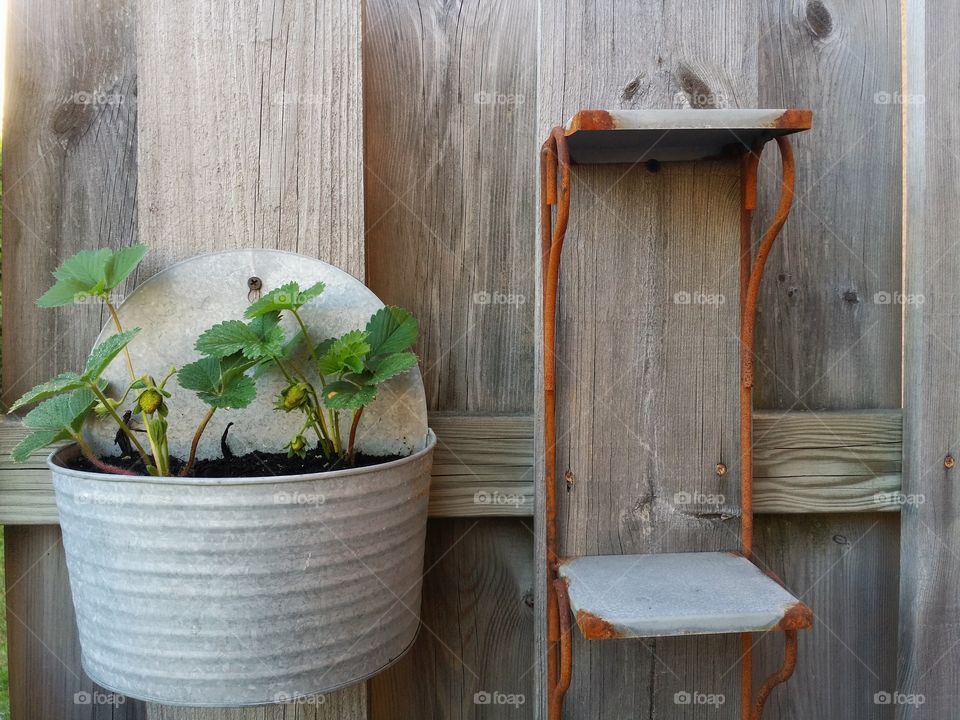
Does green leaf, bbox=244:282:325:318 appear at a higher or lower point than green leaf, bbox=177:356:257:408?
higher

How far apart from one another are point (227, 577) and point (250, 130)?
2.52 feet

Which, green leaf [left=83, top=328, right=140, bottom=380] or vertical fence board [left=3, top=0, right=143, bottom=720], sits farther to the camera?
vertical fence board [left=3, top=0, right=143, bottom=720]

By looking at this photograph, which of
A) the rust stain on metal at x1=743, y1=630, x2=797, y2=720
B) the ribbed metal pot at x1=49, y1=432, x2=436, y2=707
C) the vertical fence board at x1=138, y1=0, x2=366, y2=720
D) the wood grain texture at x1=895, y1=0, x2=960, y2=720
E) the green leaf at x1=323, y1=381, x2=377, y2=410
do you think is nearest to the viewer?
the ribbed metal pot at x1=49, y1=432, x2=436, y2=707

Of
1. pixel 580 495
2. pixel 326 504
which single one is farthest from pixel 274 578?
pixel 580 495

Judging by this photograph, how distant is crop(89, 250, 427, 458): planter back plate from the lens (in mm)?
1159

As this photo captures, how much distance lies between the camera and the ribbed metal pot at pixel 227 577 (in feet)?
2.94

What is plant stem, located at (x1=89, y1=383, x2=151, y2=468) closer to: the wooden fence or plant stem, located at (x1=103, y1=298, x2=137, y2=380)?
plant stem, located at (x1=103, y1=298, x2=137, y2=380)

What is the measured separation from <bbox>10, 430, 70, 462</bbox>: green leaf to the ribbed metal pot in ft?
0.20

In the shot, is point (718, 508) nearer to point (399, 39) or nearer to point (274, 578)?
point (274, 578)

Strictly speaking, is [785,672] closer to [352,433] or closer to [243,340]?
[352,433]

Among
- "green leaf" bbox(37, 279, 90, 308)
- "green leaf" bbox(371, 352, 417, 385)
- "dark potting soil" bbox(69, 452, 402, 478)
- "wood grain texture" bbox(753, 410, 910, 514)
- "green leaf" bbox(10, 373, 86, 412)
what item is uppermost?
"green leaf" bbox(37, 279, 90, 308)

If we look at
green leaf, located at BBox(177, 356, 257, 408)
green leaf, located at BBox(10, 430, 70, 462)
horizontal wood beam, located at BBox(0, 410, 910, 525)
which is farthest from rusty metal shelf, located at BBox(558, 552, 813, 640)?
green leaf, located at BBox(10, 430, 70, 462)

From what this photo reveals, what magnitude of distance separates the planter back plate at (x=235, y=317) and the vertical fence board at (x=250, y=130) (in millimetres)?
74

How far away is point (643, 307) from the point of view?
1.29 meters
